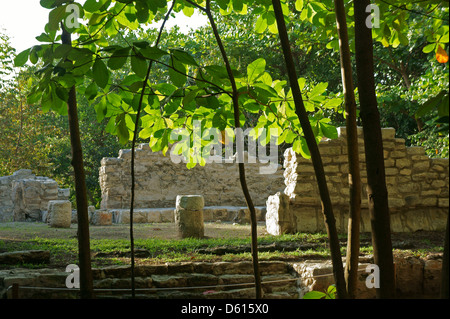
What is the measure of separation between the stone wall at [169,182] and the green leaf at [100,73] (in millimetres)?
12585

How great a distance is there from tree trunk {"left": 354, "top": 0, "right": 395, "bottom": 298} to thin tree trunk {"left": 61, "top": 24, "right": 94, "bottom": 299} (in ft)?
3.07

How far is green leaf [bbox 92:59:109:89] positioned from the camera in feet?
4.71

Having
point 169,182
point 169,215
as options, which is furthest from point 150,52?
point 169,182

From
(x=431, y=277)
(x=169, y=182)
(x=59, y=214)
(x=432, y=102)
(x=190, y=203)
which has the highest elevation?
(x=169, y=182)

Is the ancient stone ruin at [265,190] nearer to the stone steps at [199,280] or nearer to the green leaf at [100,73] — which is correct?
the stone steps at [199,280]

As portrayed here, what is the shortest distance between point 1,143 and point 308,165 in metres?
14.1

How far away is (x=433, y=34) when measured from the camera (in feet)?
5.94

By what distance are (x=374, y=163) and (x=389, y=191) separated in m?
7.31

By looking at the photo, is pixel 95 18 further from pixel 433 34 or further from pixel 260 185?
pixel 260 185

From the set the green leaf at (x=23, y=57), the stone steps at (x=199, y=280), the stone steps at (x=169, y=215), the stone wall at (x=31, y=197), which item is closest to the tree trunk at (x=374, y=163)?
the green leaf at (x=23, y=57)

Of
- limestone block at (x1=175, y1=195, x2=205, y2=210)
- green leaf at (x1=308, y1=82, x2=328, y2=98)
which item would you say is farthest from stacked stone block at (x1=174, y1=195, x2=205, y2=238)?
green leaf at (x1=308, y1=82, x2=328, y2=98)

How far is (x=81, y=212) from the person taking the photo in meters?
1.58

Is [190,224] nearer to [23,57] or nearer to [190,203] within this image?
[190,203]

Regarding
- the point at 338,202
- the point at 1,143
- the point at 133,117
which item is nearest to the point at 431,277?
the point at 338,202
